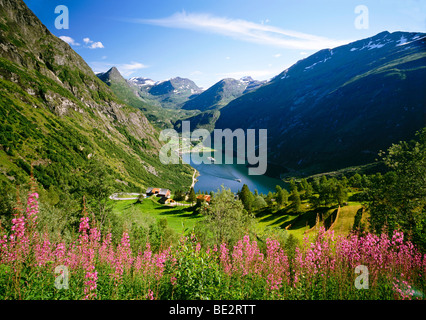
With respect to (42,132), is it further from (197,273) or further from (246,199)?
(197,273)

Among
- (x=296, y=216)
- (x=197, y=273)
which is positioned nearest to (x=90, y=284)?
(x=197, y=273)

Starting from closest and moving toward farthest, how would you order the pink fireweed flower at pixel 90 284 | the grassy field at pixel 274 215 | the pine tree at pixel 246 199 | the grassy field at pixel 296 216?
the pink fireweed flower at pixel 90 284 < the grassy field at pixel 296 216 < the grassy field at pixel 274 215 < the pine tree at pixel 246 199

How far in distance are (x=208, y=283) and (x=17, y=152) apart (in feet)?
390

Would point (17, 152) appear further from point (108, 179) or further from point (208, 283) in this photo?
point (208, 283)

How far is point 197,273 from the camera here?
6492 mm

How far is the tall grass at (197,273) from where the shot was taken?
5.98 meters

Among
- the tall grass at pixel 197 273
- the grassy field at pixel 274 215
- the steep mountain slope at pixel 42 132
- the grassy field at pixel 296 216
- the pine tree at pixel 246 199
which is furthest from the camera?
the steep mountain slope at pixel 42 132

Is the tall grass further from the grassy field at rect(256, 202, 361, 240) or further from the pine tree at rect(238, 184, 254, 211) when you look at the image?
the pine tree at rect(238, 184, 254, 211)

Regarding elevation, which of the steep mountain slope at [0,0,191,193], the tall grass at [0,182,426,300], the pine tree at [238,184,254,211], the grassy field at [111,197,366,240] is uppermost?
the steep mountain slope at [0,0,191,193]

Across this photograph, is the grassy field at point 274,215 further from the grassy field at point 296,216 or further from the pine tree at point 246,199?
the pine tree at point 246,199

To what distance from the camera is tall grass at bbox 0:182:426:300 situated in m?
5.98

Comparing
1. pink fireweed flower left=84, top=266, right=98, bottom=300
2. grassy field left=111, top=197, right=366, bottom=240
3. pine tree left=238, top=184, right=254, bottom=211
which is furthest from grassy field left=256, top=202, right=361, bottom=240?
pink fireweed flower left=84, top=266, right=98, bottom=300

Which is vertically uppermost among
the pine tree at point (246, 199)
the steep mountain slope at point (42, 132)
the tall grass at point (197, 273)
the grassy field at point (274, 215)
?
the steep mountain slope at point (42, 132)

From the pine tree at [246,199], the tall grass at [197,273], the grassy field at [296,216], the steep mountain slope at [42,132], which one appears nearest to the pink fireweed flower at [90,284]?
the tall grass at [197,273]
